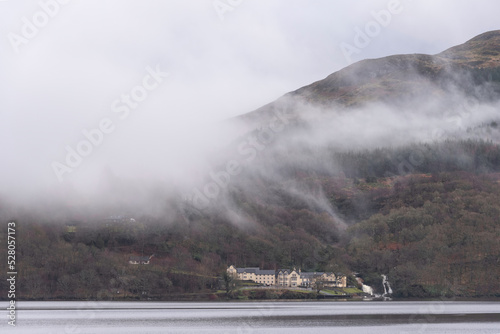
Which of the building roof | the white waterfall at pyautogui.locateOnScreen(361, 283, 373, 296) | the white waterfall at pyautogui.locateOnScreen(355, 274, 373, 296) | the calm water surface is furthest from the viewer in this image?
the building roof

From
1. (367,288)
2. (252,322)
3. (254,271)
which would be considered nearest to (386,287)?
(367,288)

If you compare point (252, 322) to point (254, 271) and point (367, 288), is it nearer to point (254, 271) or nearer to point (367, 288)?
point (367, 288)

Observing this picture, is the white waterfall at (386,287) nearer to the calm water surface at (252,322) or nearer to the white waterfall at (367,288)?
the white waterfall at (367,288)

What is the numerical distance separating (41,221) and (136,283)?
59616 millimetres

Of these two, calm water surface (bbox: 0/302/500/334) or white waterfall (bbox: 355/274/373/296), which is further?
white waterfall (bbox: 355/274/373/296)

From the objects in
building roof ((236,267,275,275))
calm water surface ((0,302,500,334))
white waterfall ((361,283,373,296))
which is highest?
building roof ((236,267,275,275))

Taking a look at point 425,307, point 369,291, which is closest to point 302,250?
point 369,291

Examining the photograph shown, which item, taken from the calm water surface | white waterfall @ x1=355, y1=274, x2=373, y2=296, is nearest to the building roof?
white waterfall @ x1=355, y1=274, x2=373, y2=296

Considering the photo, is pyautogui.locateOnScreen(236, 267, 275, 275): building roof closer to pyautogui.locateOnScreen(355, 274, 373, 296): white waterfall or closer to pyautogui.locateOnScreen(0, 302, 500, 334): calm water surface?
pyautogui.locateOnScreen(355, 274, 373, 296): white waterfall

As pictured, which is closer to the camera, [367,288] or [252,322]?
[252,322]

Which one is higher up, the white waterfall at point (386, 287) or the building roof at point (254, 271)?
the building roof at point (254, 271)

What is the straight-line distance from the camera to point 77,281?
146125mm

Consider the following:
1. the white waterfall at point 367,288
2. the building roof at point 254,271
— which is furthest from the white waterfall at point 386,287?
the building roof at point 254,271

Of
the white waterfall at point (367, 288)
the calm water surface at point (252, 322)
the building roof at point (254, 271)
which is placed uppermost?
the building roof at point (254, 271)
